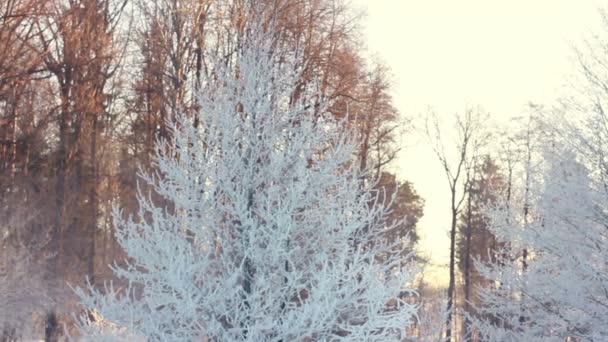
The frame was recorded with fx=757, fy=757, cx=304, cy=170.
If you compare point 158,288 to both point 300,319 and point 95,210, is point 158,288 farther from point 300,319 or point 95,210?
point 95,210

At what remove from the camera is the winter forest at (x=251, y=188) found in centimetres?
757

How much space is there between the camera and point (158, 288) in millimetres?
7676

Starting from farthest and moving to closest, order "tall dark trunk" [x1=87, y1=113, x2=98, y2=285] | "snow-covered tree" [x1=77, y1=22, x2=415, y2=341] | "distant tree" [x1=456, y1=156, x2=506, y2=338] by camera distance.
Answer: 1. "distant tree" [x1=456, y1=156, x2=506, y2=338]
2. "tall dark trunk" [x1=87, y1=113, x2=98, y2=285]
3. "snow-covered tree" [x1=77, y1=22, x2=415, y2=341]

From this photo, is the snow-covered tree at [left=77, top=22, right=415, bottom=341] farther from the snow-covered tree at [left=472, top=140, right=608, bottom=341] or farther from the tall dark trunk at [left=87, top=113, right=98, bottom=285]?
the tall dark trunk at [left=87, top=113, right=98, bottom=285]

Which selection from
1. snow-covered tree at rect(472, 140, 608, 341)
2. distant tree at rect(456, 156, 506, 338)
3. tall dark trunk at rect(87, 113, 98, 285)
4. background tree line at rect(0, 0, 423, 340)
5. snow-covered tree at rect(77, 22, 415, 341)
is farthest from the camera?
distant tree at rect(456, 156, 506, 338)

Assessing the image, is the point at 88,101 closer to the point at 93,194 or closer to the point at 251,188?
the point at 93,194

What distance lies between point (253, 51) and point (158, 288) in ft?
9.33

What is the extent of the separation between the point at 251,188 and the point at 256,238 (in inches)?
28.0

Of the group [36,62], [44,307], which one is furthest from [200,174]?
[36,62]

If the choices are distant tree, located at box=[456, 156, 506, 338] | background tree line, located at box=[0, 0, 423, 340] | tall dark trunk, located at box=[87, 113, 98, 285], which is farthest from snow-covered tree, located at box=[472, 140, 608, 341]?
distant tree, located at box=[456, 156, 506, 338]

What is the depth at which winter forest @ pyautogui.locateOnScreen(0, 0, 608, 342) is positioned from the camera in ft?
24.8

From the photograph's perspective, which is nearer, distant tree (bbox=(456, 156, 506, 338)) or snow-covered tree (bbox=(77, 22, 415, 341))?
snow-covered tree (bbox=(77, 22, 415, 341))

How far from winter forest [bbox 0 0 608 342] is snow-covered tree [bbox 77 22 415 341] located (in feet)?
0.09

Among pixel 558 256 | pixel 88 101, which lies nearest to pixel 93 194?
pixel 88 101
